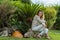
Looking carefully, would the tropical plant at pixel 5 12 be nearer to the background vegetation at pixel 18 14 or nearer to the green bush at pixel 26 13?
the background vegetation at pixel 18 14

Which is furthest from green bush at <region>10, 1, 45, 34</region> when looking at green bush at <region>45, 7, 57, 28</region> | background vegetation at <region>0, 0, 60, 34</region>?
green bush at <region>45, 7, 57, 28</region>

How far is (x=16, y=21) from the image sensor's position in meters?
12.3

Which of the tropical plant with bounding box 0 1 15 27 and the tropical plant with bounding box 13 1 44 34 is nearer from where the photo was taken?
the tropical plant with bounding box 0 1 15 27

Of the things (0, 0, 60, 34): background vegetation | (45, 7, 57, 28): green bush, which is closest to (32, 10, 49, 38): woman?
(0, 0, 60, 34): background vegetation

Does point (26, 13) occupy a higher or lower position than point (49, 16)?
higher

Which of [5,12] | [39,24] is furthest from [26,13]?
[39,24]

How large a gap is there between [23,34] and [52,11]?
408 cm

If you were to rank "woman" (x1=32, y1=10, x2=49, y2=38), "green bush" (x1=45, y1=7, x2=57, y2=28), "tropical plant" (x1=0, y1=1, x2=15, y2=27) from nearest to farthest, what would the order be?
"woman" (x1=32, y1=10, x2=49, y2=38) → "tropical plant" (x1=0, y1=1, x2=15, y2=27) → "green bush" (x1=45, y1=7, x2=57, y2=28)

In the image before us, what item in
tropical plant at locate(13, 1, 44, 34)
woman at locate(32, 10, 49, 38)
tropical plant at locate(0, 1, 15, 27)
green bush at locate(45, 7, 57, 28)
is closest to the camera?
woman at locate(32, 10, 49, 38)

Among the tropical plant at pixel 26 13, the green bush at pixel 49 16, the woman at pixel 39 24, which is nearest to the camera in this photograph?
the woman at pixel 39 24

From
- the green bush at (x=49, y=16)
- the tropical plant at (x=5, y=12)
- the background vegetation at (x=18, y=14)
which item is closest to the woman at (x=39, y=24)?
the background vegetation at (x=18, y=14)

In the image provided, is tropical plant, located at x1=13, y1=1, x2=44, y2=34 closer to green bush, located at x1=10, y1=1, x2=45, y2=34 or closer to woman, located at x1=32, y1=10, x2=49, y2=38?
green bush, located at x1=10, y1=1, x2=45, y2=34

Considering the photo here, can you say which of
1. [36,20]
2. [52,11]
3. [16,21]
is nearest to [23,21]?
[16,21]

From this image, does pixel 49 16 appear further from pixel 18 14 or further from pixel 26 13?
pixel 18 14
